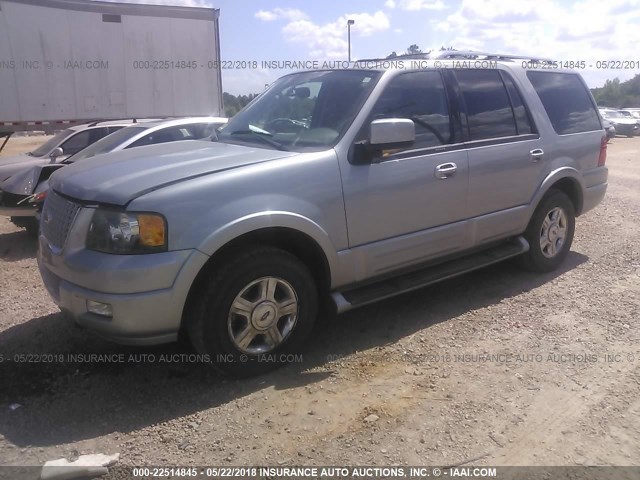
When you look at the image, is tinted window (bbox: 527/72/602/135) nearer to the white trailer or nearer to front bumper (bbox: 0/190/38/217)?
front bumper (bbox: 0/190/38/217)

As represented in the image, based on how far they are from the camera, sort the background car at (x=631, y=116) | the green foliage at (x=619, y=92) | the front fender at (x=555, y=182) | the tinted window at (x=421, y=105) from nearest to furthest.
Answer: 1. the tinted window at (x=421, y=105)
2. the front fender at (x=555, y=182)
3. the background car at (x=631, y=116)
4. the green foliage at (x=619, y=92)

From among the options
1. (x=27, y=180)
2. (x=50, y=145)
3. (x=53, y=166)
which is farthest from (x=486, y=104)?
(x=50, y=145)

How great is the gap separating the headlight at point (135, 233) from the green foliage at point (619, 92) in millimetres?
60443

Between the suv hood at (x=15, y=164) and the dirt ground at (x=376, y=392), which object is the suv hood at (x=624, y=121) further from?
the suv hood at (x=15, y=164)

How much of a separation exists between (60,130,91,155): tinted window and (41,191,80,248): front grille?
4.81 m

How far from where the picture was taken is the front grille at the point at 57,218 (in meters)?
3.34

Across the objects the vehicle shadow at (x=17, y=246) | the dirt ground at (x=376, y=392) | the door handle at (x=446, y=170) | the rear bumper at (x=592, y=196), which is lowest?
the dirt ground at (x=376, y=392)

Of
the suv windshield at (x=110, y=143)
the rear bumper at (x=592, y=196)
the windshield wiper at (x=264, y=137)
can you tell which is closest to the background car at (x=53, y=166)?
the suv windshield at (x=110, y=143)

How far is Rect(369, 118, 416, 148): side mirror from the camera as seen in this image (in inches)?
143

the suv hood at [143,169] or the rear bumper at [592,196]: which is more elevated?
the suv hood at [143,169]

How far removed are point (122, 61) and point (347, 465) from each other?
1072 centimetres

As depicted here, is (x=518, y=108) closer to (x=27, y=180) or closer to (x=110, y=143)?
(x=110, y=143)

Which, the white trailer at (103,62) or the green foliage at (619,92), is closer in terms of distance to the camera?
the white trailer at (103,62)

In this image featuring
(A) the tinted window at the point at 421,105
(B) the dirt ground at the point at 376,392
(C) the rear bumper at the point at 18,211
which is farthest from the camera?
(C) the rear bumper at the point at 18,211
